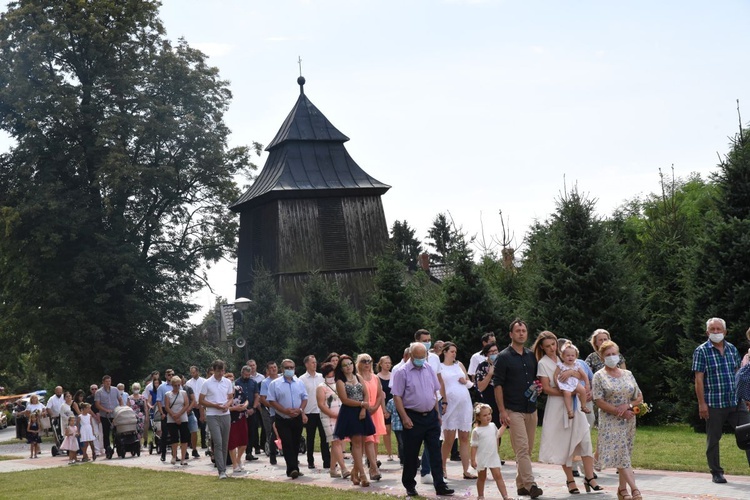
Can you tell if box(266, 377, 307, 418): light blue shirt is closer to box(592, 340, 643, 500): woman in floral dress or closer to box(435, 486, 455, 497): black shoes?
box(435, 486, 455, 497): black shoes

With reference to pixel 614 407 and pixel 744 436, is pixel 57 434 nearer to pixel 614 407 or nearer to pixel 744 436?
pixel 614 407

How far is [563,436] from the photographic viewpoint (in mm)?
12742

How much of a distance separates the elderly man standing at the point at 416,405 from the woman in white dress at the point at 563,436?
1.58 metres

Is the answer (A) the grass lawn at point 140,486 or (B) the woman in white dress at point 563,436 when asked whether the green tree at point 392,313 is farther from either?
(B) the woman in white dress at point 563,436

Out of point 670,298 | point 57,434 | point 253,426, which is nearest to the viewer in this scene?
point 253,426

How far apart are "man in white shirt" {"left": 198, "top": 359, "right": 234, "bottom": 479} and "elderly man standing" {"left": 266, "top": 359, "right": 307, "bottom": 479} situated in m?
0.79

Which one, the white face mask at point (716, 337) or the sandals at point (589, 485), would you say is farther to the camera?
the white face mask at point (716, 337)

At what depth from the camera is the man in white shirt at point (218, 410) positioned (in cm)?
1834

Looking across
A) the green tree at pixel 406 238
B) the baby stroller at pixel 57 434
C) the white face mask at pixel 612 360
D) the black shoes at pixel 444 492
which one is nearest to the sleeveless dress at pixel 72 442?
the baby stroller at pixel 57 434

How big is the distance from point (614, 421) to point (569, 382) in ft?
3.73

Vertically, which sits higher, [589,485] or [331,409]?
[331,409]

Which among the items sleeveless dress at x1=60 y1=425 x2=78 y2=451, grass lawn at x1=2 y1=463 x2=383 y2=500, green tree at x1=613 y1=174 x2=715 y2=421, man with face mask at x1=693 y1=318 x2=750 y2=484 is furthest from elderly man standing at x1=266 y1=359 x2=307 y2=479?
sleeveless dress at x1=60 y1=425 x2=78 y2=451

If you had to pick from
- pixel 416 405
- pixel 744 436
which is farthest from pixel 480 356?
pixel 744 436

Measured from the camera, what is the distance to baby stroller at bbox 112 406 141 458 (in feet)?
87.9
